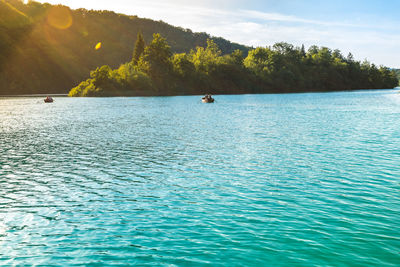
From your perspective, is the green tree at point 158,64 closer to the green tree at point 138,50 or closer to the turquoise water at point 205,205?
the green tree at point 138,50

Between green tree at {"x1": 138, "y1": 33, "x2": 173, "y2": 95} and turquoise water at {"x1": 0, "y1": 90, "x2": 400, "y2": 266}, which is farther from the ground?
green tree at {"x1": 138, "y1": 33, "x2": 173, "y2": 95}

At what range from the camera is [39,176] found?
76.4ft

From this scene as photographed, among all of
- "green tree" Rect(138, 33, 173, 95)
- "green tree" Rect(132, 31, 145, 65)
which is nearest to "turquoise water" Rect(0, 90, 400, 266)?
"green tree" Rect(138, 33, 173, 95)

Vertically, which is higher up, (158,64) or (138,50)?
(138,50)

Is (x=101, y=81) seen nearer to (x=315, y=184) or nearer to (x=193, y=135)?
(x=193, y=135)

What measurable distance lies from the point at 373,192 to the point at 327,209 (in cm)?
388

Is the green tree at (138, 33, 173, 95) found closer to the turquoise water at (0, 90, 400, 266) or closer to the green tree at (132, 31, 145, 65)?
the green tree at (132, 31, 145, 65)

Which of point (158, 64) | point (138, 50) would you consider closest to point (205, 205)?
point (158, 64)

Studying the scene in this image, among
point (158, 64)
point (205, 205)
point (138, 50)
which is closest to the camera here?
point (205, 205)

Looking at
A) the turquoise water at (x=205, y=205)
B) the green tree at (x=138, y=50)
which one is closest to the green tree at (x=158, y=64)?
the green tree at (x=138, y=50)

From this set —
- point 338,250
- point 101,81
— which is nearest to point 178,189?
point 338,250

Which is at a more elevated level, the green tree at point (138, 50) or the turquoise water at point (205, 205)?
the green tree at point (138, 50)

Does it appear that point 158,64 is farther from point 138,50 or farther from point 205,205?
point 205,205

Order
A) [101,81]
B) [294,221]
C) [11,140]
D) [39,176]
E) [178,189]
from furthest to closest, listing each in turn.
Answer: [101,81] → [11,140] → [39,176] → [178,189] → [294,221]
